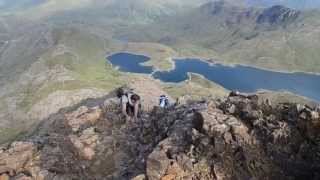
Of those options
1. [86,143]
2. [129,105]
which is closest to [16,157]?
[86,143]

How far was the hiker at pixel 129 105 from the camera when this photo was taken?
54.7 m

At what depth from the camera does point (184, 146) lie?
138ft

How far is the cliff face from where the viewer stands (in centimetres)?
3906

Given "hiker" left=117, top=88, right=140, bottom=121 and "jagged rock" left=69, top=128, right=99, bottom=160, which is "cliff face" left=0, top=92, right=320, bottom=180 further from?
"hiker" left=117, top=88, right=140, bottom=121

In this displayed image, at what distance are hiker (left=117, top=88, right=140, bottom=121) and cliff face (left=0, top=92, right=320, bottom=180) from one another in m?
0.94

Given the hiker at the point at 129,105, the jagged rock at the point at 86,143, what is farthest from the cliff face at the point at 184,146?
the hiker at the point at 129,105

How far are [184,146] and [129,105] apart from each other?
48.4ft

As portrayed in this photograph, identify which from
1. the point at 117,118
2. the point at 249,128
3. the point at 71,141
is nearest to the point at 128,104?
the point at 117,118

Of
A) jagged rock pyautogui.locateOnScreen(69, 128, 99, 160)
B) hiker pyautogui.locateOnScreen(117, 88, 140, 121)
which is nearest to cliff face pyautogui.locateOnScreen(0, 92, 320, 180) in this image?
jagged rock pyautogui.locateOnScreen(69, 128, 99, 160)

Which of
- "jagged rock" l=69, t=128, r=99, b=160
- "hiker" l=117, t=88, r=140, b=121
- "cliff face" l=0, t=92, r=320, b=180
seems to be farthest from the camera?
"hiker" l=117, t=88, r=140, b=121

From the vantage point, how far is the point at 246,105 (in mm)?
45562

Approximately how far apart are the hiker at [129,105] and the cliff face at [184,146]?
0.94m

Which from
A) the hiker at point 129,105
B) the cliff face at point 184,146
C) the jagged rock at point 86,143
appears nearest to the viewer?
the cliff face at point 184,146

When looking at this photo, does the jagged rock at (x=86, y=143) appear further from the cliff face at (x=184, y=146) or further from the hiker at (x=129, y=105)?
the hiker at (x=129, y=105)
